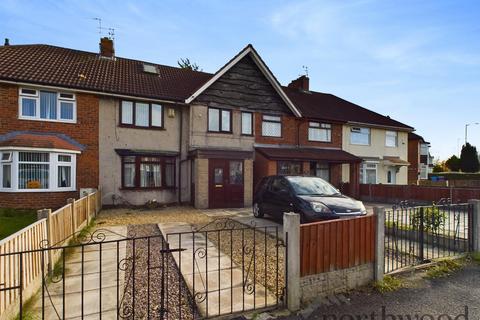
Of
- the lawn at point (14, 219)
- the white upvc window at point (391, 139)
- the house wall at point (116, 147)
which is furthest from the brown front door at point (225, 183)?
the white upvc window at point (391, 139)

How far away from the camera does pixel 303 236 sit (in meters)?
4.21

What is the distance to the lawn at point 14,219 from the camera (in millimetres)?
9033

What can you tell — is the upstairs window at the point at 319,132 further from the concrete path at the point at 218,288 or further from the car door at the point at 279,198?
the concrete path at the point at 218,288

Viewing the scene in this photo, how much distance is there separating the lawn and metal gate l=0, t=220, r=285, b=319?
13.6ft

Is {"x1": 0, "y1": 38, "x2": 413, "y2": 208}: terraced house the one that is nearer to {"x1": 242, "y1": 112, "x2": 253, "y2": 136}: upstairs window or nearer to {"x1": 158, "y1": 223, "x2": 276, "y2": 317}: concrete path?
{"x1": 242, "y1": 112, "x2": 253, "y2": 136}: upstairs window

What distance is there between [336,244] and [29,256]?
4539 millimetres

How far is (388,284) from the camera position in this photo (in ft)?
15.8

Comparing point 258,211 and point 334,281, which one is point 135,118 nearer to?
point 258,211

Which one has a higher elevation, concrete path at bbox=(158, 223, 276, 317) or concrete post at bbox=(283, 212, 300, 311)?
concrete post at bbox=(283, 212, 300, 311)

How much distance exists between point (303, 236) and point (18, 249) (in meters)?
3.86

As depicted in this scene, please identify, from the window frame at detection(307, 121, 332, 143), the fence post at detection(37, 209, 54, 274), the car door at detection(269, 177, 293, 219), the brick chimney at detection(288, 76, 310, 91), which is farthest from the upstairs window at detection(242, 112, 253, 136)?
the fence post at detection(37, 209, 54, 274)

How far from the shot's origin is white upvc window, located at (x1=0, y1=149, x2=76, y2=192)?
11.7m

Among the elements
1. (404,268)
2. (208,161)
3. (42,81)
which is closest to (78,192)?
(42,81)

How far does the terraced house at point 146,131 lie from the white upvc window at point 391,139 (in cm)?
544
